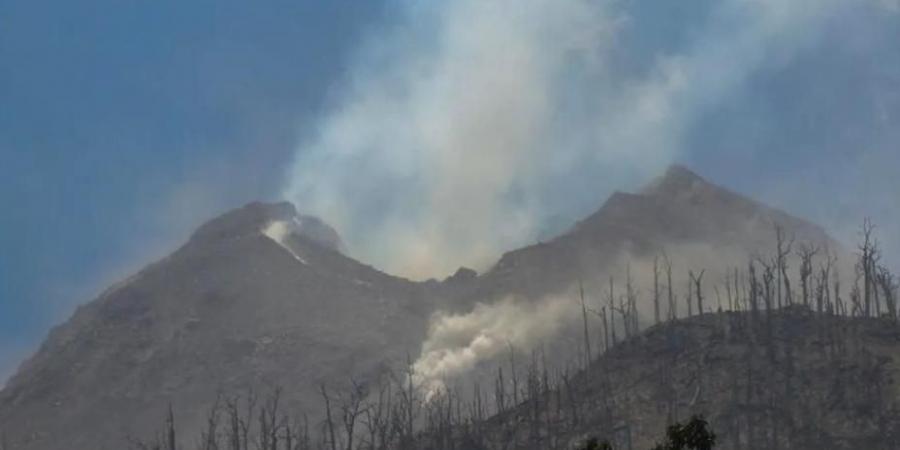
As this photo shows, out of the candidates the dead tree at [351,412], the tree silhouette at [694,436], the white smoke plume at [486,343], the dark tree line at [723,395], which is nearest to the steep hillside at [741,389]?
the dark tree line at [723,395]

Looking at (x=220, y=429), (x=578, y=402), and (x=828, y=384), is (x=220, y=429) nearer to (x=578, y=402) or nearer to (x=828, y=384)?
(x=578, y=402)

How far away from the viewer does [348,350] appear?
194m

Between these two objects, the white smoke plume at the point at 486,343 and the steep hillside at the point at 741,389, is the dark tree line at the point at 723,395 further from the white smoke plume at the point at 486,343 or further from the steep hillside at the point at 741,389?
the white smoke plume at the point at 486,343

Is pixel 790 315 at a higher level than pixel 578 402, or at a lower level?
higher

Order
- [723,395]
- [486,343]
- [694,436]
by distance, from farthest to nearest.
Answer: [486,343] → [723,395] → [694,436]

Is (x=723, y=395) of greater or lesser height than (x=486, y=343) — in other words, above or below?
below

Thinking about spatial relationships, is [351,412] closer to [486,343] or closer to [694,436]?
[486,343]

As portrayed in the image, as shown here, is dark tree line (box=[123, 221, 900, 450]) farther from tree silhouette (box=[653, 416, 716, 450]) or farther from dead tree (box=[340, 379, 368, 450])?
tree silhouette (box=[653, 416, 716, 450])

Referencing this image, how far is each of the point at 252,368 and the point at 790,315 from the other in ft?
346

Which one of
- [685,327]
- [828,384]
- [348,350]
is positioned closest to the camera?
[828,384]

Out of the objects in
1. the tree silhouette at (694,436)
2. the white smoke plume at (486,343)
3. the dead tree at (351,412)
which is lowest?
the tree silhouette at (694,436)

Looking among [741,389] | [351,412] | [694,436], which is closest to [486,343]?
[351,412]

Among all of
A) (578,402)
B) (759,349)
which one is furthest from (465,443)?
(759,349)

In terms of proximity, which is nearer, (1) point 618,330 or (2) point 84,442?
(2) point 84,442
